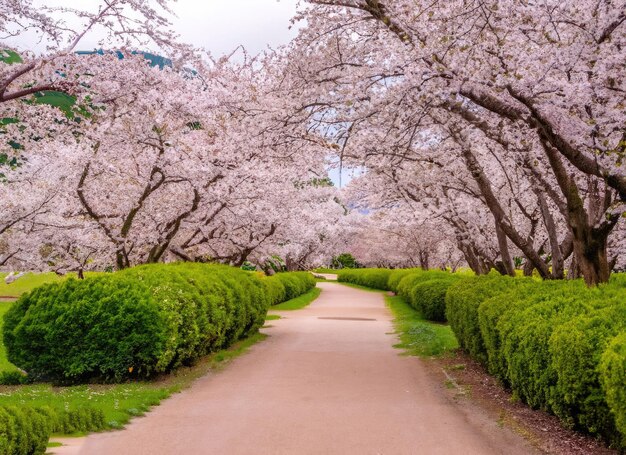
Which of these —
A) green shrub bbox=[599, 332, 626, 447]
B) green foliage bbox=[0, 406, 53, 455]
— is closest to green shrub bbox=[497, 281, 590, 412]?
green shrub bbox=[599, 332, 626, 447]

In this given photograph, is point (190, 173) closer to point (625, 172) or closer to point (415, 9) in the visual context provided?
point (415, 9)

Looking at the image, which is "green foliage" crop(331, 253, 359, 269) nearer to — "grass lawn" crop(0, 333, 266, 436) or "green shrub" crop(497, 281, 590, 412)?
"grass lawn" crop(0, 333, 266, 436)

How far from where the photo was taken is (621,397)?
158 inches

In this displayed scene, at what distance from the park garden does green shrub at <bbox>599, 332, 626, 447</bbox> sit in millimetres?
18

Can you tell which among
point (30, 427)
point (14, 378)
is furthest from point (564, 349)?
point (14, 378)

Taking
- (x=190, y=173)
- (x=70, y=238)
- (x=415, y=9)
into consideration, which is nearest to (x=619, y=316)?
(x=415, y=9)

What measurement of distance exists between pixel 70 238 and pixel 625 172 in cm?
1359

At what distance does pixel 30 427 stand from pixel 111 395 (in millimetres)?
3031

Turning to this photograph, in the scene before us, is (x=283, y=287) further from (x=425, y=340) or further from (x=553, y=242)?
(x=553, y=242)

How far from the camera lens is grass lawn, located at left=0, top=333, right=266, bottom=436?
656cm

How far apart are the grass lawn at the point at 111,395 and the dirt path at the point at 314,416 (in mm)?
193

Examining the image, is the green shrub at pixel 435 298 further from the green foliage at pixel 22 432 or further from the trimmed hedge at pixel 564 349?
the green foliage at pixel 22 432

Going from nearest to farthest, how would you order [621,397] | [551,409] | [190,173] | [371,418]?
[621,397] → [551,409] → [371,418] → [190,173]

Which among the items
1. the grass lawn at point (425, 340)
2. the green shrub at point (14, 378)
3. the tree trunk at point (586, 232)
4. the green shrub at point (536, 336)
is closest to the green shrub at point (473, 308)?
the grass lawn at point (425, 340)
